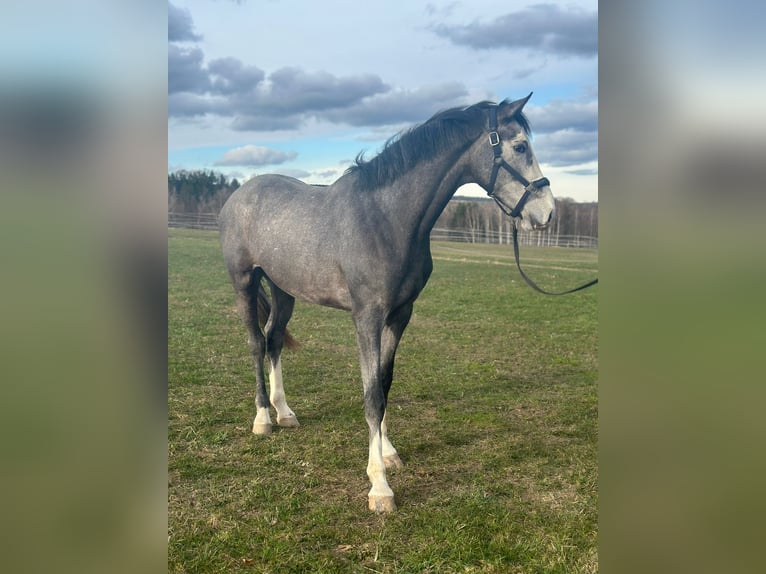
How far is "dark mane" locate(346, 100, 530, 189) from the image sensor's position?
3.69 meters

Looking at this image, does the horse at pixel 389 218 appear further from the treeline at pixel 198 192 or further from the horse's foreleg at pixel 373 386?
the treeline at pixel 198 192

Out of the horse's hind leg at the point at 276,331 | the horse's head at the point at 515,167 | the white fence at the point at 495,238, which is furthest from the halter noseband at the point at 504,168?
the white fence at the point at 495,238

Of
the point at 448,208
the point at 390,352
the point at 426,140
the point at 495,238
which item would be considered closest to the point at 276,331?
the point at 390,352

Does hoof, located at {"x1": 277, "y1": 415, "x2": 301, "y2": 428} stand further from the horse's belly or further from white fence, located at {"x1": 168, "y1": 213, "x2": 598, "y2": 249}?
white fence, located at {"x1": 168, "y1": 213, "x2": 598, "y2": 249}

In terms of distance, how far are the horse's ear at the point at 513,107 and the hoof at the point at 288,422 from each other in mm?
3251

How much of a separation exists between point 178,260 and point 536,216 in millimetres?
15788

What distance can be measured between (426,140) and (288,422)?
113 inches

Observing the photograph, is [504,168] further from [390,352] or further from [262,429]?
[262,429]

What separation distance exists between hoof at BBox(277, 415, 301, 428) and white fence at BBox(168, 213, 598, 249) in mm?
16995

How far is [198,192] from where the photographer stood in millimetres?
20438

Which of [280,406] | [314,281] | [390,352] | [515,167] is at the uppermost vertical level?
[515,167]

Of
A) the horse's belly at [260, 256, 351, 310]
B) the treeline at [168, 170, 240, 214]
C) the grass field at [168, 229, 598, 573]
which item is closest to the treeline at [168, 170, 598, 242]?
the treeline at [168, 170, 240, 214]
